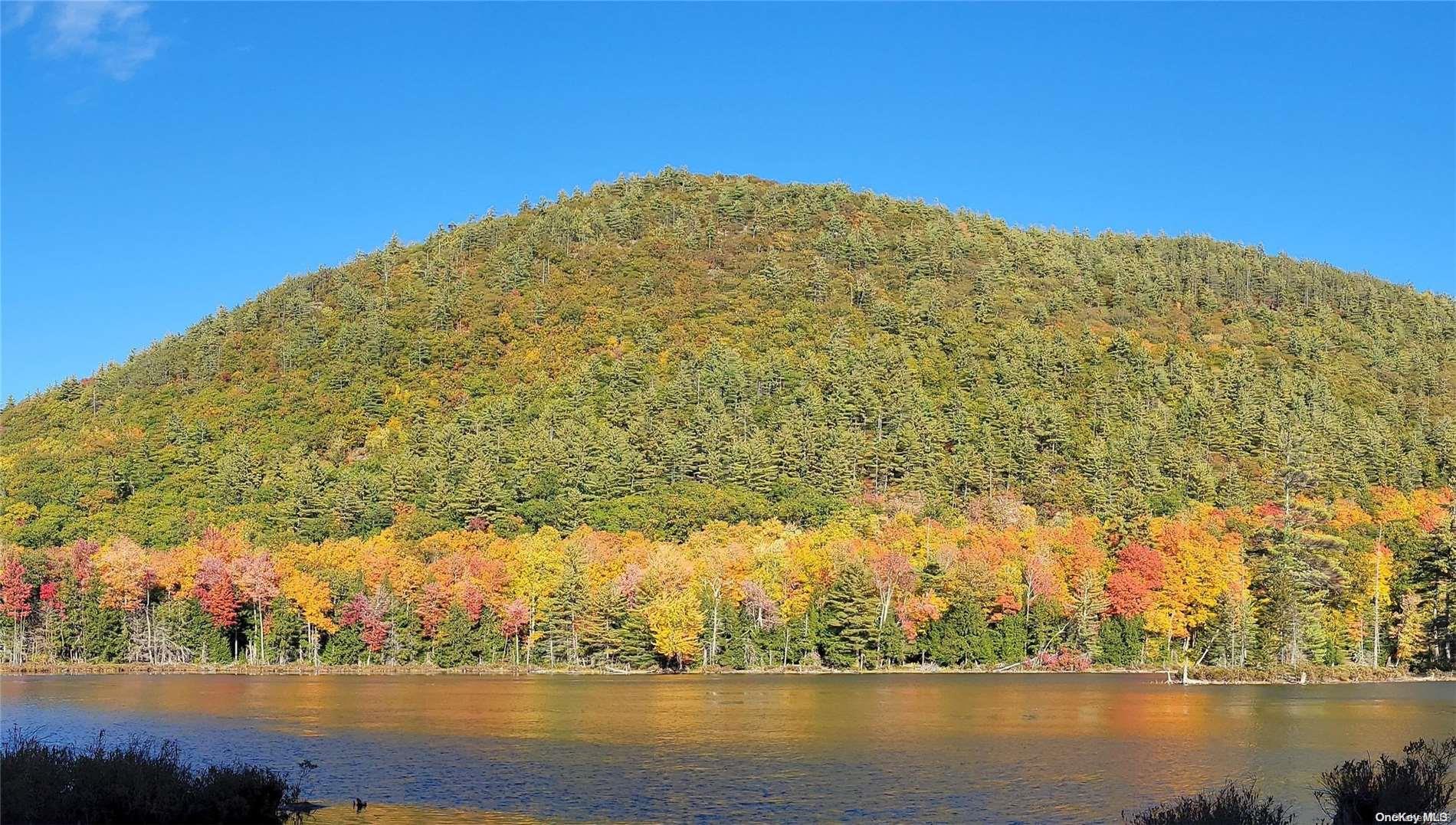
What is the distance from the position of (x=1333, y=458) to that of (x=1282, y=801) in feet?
423

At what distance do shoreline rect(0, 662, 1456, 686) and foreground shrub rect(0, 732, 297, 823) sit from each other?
229ft

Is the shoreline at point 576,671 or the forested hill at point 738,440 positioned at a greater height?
the forested hill at point 738,440

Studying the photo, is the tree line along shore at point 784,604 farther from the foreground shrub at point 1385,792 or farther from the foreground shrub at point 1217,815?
the foreground shrub at point 1217,815

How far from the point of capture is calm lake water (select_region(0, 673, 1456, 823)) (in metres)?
35.5

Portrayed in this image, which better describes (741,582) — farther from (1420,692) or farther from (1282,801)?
(1282,801)

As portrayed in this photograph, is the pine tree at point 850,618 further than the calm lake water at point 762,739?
Yes

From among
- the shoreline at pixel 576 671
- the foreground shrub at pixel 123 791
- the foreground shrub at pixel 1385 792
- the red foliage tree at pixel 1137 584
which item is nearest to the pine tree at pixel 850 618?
the shoreline at pixel 576 671

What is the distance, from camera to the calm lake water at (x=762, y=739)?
117ft

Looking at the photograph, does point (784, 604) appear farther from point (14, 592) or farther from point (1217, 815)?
point (1217, 815)

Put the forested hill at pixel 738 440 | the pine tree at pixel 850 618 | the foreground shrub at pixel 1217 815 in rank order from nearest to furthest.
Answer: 1. the foreground shrub at pixel 1217 815
2. the pine tree at pixel 850 618
3. the forested hill at pixel 738 440

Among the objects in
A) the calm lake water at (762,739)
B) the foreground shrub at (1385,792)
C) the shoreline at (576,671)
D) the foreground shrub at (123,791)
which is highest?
the foreground shrub at (1385,792)

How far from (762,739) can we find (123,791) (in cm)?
2813

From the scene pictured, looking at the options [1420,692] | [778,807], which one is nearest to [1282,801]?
[778,807]

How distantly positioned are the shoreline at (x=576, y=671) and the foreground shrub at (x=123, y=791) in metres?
69.9
